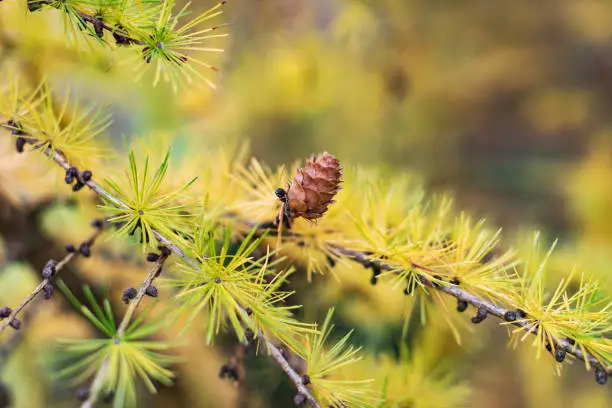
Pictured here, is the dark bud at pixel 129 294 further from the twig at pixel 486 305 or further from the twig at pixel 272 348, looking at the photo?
the twig at pixel 486 305


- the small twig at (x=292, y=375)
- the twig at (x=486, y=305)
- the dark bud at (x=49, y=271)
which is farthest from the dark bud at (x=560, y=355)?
the dark bud at (x=49, y=271)

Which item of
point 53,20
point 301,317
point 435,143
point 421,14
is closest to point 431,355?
point 301,317

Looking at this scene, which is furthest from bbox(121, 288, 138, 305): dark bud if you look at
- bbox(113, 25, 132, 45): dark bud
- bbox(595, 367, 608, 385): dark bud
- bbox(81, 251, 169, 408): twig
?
bbox(595, 367, 608, 385): dark bud

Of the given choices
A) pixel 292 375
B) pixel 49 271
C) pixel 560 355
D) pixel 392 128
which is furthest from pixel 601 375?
pixel 392 128

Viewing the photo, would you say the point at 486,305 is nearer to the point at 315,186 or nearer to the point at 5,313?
the point at 315,186

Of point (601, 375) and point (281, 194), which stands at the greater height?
point (281, 194)

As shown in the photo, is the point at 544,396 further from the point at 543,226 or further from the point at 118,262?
the point at 118,262
